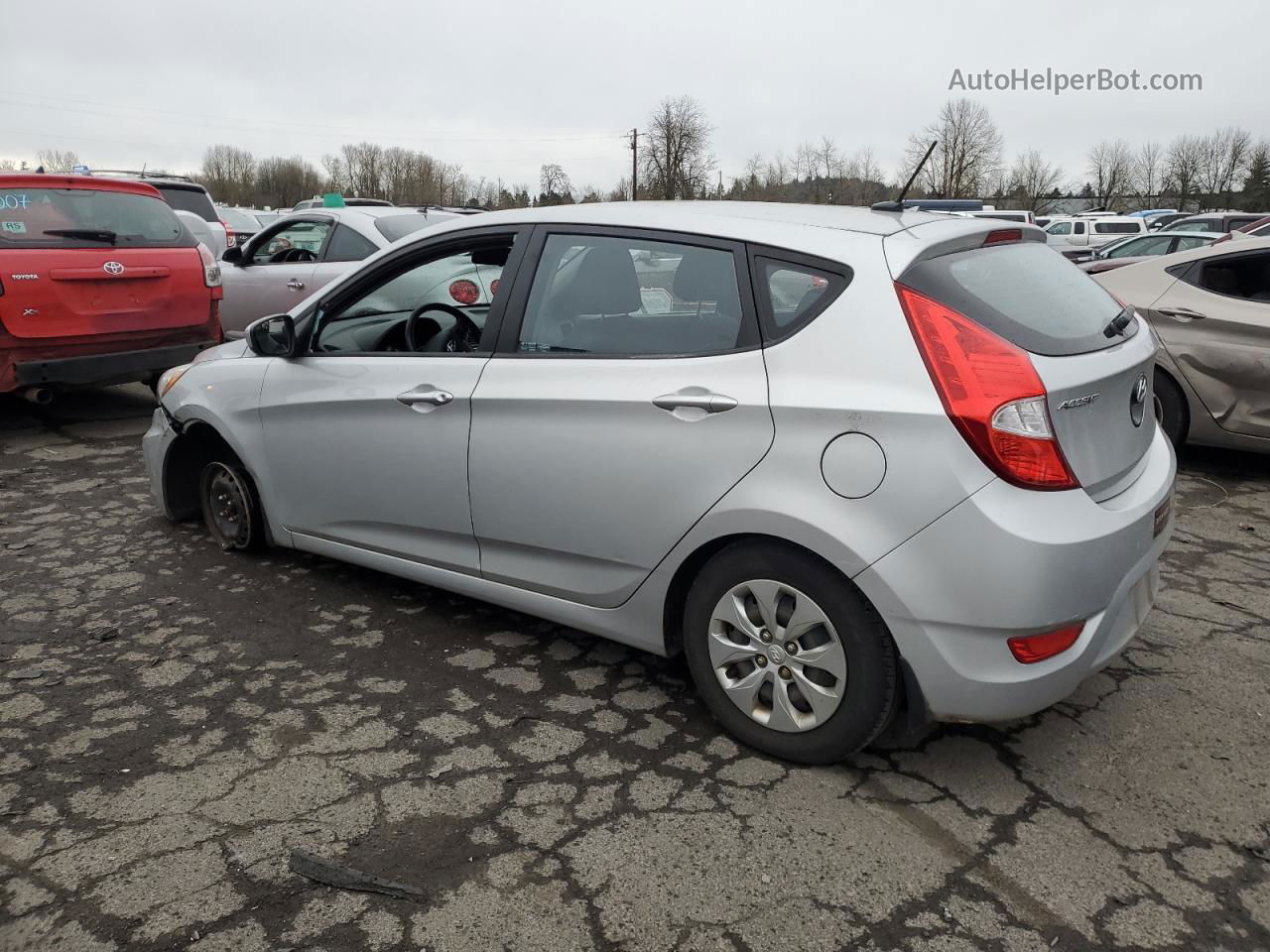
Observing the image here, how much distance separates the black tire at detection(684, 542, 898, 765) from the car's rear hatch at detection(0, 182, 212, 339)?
18.5 ft

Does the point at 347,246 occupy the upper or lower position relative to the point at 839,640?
upper

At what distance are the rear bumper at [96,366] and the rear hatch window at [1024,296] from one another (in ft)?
20.2

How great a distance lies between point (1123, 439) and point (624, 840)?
1.80 meters

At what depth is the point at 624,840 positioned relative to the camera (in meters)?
2.56

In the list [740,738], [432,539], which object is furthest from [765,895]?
[432,539]

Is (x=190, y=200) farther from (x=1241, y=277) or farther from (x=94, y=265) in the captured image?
(x=1241, y=277)

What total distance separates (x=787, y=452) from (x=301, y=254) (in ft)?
23.4

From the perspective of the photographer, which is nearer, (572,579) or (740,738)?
(740,738)

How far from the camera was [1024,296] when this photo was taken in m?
2.86

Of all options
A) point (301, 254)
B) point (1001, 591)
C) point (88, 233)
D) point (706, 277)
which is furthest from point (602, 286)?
point (301, 254)

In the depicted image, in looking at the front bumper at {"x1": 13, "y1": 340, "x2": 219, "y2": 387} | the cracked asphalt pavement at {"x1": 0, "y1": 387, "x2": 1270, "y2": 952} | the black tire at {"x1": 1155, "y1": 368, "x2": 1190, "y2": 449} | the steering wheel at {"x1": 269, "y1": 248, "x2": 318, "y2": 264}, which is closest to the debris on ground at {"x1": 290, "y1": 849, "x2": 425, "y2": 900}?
the cracked asphalt pavement at {"x1": 0, "y1": 387, "x2": 1270, "y2": 952}

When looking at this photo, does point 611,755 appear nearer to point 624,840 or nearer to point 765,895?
point 624,840

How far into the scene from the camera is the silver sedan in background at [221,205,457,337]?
806 cm

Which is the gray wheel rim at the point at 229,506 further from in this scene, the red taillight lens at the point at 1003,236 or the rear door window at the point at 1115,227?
the rear door window at the point at 1115,227
